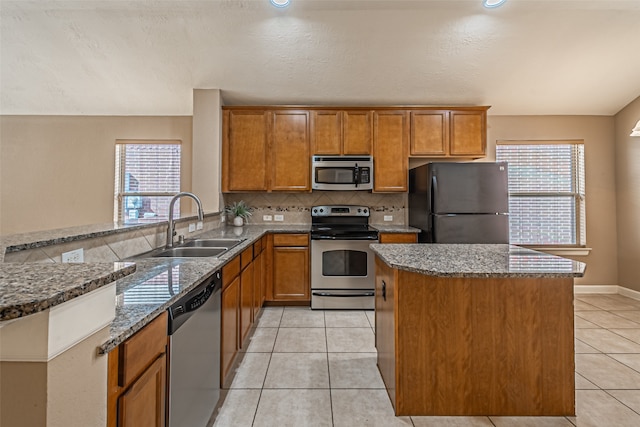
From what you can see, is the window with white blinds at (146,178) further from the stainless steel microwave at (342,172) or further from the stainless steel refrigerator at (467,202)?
the stainless steel refrigerator at (467,202)

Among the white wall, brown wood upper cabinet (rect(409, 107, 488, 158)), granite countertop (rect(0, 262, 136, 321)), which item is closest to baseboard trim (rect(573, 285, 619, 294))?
brown wood upper cabinet (rect(409, 107, 488, 158))

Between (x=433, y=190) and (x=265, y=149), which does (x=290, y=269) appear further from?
(x=433, y=190)

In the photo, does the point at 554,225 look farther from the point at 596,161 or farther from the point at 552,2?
the point at 552,2

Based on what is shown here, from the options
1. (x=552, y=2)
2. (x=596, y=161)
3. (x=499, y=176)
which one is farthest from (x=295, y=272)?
(x=596, y=161)

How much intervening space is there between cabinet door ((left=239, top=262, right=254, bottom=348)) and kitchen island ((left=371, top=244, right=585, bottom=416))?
119cm

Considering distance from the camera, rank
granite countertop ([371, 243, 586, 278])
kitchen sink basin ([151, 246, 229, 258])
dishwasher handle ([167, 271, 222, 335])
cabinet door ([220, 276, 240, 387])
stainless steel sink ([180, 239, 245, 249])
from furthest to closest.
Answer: stainless steel sink ([180, 239, 245, 249])
kitchen sink basin ([151, 246, 229, 258])
cabinet door ([220, 276, 240, 387])
granite countertop ([371, 243, 586, 278])
dishwasher handle ([167, 271, 222, 335])

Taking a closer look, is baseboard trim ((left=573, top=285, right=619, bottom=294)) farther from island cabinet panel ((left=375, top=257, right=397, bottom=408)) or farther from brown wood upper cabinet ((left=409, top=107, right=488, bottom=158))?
island cabinet panel ((left=375, top=257, right=397, bottom=408))

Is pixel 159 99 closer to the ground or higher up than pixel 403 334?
higher up

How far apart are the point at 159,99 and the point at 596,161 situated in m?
5.82

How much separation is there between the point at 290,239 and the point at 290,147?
1162 mm

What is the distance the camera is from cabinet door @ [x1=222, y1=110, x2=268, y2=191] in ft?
12.4

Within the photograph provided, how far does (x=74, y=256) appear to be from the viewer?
133 cm

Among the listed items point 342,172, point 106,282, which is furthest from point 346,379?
point 342,172

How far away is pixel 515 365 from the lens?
1646 mm
